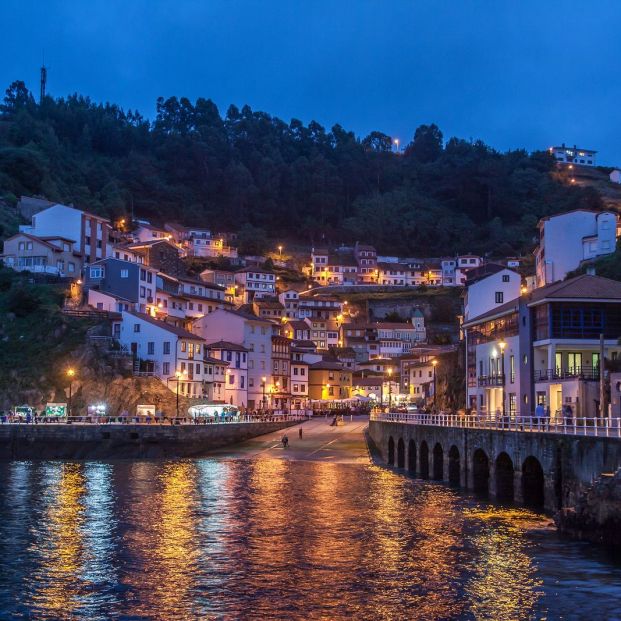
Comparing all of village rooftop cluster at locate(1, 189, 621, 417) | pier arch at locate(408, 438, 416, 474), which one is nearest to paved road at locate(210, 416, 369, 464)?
pier arch at locate(408, 438, 416, 474)

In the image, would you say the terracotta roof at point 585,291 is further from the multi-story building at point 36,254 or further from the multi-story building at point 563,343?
the multi-story building at point 36,254

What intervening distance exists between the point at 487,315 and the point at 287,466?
77.1 ft

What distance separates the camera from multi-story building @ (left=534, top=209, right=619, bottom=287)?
327 ft

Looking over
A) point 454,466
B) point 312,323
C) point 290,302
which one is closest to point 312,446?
point 454,466

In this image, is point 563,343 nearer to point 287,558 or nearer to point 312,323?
point 287,558

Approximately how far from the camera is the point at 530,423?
42.8m

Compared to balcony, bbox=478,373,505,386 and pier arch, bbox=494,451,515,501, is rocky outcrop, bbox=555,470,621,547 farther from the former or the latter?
balcony, bbox=478,373,505,386

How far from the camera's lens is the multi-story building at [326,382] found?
138750mm

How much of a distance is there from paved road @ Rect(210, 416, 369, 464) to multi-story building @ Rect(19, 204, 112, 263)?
47782mm

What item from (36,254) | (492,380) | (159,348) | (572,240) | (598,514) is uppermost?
(36,254)

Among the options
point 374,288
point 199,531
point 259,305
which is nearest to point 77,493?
point 199,531

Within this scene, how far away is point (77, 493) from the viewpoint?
164ft

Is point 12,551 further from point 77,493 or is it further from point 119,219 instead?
point 119,219

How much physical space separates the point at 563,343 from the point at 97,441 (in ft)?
141
